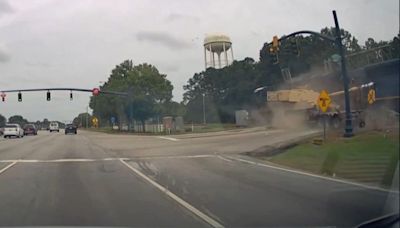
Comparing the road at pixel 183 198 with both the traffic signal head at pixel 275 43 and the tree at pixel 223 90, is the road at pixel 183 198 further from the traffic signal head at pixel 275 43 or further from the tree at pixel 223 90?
the tree at pixel 223 90

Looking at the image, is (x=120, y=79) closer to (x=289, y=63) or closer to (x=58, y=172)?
(x=289, y=63)

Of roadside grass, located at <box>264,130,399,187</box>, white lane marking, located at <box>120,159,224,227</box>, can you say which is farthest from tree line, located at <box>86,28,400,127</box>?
white lane marking, located at <box>120,159,224,227</box>

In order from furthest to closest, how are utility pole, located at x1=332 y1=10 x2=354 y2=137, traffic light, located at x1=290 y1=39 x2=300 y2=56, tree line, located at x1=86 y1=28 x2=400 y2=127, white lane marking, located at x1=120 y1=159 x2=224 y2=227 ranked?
tree line, located at x1=86 y1=28 x2=400 y2=127 → traffic light, located at x1=290 y1=39 x2=300 y2=56 → utility pole, located at x1=332 y1=10 x2=354 y2=137 → white lane marking, located at x1=120 y1=159 x2=224 y2=227

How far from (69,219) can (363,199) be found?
5.50m

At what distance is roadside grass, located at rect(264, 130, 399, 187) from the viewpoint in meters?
11.8

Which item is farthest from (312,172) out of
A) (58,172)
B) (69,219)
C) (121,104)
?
(121,104)

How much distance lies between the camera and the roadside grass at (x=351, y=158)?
1178cm

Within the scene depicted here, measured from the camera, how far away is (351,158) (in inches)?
658

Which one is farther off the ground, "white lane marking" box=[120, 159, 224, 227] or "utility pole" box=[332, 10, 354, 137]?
"utility pole" box=[332, 10, 354, 137]

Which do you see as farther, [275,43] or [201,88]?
[201,88]

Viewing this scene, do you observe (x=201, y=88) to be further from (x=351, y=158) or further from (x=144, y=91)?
(x=351, y=158)

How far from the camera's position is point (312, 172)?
16.5 metres

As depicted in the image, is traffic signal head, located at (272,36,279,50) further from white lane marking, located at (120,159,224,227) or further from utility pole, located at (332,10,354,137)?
white lane marking, located at (120,159,224,227)

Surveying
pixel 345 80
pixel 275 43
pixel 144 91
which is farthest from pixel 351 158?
pixel 144 91
